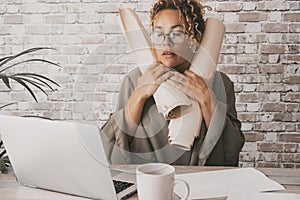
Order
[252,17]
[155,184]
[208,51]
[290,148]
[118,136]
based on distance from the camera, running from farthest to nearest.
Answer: [290,148]
[252,17]
[208,51]
[118,136]
[155,184]

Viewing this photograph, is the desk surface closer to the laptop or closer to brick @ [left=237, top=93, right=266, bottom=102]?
the laptop

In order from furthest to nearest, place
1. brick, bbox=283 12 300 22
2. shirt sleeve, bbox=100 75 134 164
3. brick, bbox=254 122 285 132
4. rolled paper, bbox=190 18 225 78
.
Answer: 1. brick, bbox=254 122 285 132
2. brick, bbox=283 12 300 22
3. rolled paper, bbox=190 18 225 78
4. shirt sleeve, bbox=100 75 134 164

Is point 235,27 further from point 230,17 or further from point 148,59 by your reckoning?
point 148,59

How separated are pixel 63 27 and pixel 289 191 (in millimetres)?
1646

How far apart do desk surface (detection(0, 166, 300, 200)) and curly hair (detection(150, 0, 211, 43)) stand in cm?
67

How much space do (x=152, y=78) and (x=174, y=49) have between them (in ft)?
0.53

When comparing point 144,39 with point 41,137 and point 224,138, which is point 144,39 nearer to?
point 224,138

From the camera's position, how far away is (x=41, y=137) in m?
1.48

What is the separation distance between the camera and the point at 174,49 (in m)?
2.16

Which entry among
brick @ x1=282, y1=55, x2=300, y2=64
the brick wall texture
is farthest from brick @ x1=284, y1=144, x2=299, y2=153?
brick @ x1=282, y1=55, x2=300, y2=64

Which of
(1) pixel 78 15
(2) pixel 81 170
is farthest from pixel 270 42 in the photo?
(2) pixel 81 170

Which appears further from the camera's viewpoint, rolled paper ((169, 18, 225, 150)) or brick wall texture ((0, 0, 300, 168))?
brick wall texture ((0, 0, 300, 168))

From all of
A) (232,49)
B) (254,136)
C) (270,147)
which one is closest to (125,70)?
Result: (232,49)

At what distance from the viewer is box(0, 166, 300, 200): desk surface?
1.54m
